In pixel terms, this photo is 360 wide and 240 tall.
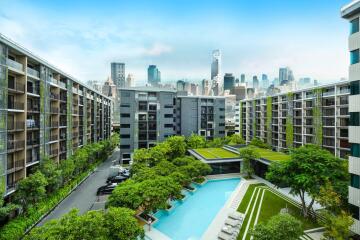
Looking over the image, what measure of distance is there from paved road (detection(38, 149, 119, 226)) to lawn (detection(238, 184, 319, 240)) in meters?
18.4

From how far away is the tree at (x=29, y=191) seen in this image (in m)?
22.2

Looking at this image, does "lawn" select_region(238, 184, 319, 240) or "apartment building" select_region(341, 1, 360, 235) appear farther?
"lawn" select_region(238, 184, 319, 240)

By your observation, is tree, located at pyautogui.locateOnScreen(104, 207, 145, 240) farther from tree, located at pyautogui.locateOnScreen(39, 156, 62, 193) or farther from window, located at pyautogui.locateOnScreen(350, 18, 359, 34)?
window, located at pyautogui.locateOnScreen(350, 18, 359, 34)

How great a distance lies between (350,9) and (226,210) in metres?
21.7

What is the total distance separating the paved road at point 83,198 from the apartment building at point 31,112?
5496 millimetres

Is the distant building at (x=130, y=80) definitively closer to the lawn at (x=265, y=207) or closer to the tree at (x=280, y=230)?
the lawn at (x=265, y=207)

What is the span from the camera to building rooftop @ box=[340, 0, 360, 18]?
50.5 feet

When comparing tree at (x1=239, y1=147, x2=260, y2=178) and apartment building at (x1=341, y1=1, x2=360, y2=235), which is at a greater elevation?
apartment building at (x1=341, y1=1, x2=360, y2=235)

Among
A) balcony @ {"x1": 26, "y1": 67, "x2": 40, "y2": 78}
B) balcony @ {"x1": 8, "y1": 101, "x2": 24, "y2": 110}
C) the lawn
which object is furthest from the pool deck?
balcony @ {"x1": 26, "y1": 67, "x2": 40, "y2": 78}

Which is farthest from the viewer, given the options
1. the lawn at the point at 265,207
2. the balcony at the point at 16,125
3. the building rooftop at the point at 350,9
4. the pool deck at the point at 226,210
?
the balcony at the point at 16,125

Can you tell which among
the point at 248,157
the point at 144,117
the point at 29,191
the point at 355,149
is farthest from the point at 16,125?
the point at 248,157

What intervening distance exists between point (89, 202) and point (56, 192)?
4814 millimetres

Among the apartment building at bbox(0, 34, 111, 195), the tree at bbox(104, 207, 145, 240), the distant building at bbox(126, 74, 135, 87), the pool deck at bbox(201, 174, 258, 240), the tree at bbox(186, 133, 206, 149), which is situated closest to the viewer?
the tree at bbox(104, 207, 145, 240)

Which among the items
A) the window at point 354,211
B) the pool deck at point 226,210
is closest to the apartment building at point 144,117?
the pool deck at point 226,210
